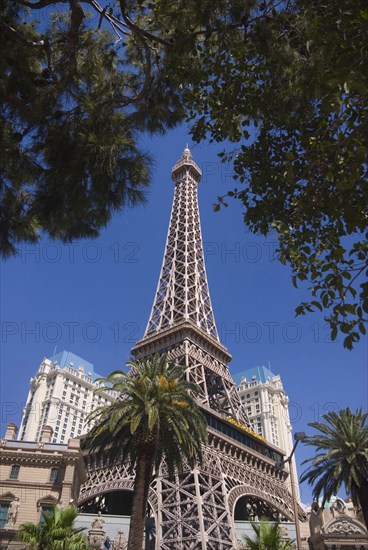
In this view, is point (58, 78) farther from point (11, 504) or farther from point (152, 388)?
point (11, 504)

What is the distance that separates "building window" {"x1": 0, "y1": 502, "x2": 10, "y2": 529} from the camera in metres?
35.1

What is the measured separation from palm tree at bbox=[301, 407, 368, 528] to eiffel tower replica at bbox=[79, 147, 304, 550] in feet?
31.7

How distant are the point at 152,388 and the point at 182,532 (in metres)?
21.8

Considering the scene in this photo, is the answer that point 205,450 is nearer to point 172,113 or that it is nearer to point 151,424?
point 151,424

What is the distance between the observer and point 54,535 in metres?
23.0

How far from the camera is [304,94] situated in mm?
11242

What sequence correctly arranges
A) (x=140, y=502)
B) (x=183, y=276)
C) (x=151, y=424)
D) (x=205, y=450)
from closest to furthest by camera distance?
(x=140, y=502), (x=151, y=424), (x=205, y=450), (x=183, y=276)

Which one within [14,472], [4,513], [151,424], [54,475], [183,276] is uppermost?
[183,276]

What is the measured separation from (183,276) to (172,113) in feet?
198

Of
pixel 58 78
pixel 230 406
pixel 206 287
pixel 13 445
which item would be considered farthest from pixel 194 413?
pixel 206 287

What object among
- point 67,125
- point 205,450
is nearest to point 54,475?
point 205,450

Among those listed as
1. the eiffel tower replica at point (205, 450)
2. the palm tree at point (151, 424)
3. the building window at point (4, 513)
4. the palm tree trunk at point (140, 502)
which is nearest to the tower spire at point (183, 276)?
the eiffel tower replica at point (205, 450)

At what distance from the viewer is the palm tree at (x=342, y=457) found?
3259 cm

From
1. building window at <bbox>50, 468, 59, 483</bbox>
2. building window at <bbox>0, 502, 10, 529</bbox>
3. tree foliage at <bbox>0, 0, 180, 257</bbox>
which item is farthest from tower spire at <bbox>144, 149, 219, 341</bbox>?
tree foliage at <bbox>0, 0, 180, 257</bbox>
